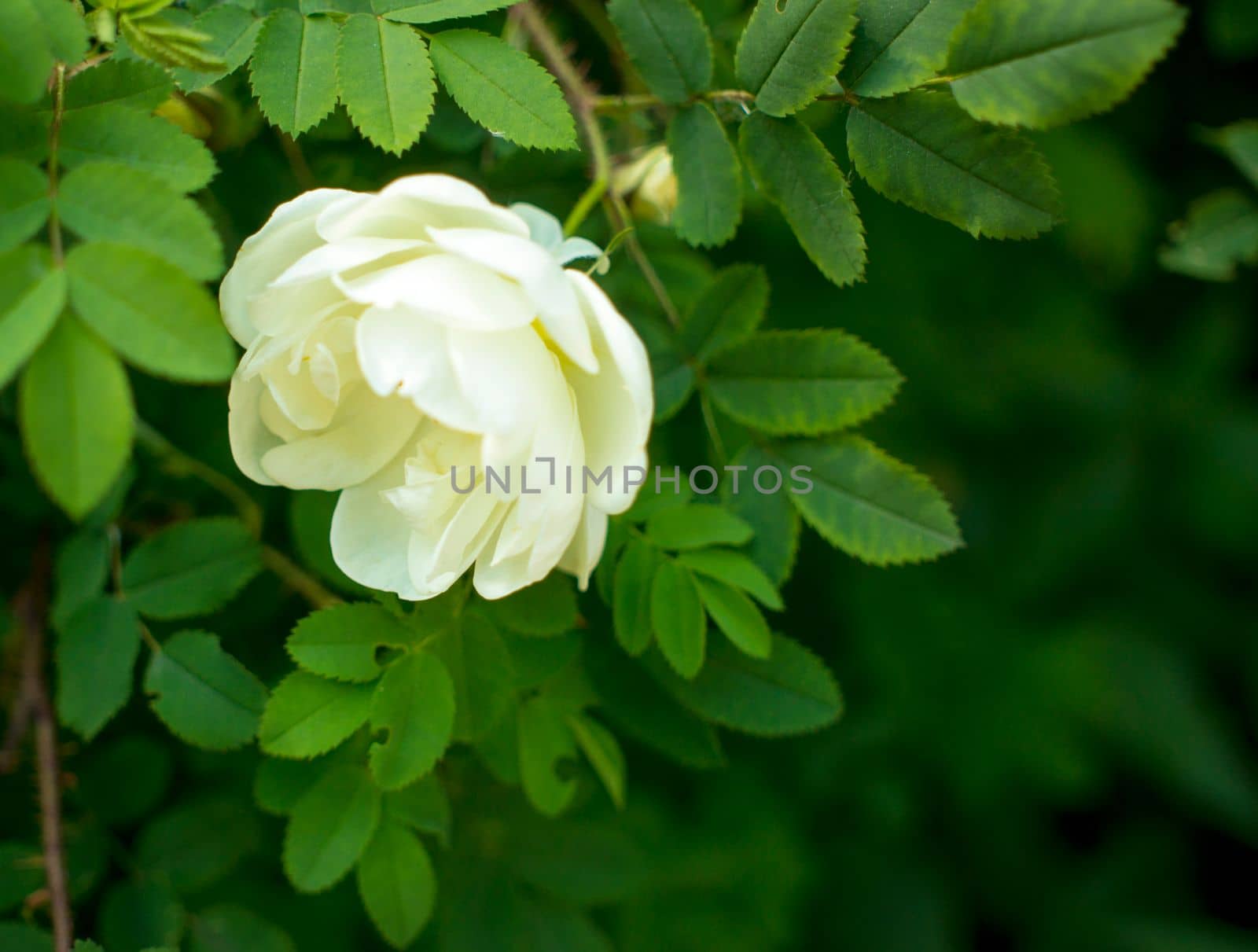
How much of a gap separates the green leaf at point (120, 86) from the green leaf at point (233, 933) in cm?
81

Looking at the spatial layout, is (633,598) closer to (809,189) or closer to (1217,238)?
(809,189)

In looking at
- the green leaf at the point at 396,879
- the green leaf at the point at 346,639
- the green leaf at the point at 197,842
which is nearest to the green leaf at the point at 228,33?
the green leaf at the point at 346,639

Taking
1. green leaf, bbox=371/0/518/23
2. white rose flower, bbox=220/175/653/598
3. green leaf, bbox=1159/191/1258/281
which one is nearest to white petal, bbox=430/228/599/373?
white rose flower, bbox=220/175/653/598

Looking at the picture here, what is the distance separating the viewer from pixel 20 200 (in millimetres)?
668

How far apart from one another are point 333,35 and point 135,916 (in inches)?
35.6

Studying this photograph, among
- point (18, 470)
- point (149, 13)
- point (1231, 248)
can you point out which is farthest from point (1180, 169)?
point (18, 470)

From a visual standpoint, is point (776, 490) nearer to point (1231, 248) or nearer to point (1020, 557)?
point (1231, 248)

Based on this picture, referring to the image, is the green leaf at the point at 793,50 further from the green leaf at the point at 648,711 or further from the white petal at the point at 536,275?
the green leaf at the point at 648,711

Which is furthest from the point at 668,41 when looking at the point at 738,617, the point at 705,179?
the point at 738,617

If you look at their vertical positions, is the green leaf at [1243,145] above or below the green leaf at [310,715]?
above

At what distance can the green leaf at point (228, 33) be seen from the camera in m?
0.81

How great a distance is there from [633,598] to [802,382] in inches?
10.4

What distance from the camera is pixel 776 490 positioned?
0.94 metres

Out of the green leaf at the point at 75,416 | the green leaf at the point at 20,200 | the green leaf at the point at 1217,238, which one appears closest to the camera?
the green leaf at the point at 75,416
